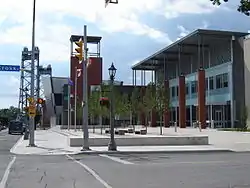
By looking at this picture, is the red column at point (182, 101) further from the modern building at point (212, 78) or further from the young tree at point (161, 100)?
the young tree at point (161, 100)

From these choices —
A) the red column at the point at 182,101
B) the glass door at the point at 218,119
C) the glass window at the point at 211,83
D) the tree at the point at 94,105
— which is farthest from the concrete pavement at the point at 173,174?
the red column at the point at 182,101

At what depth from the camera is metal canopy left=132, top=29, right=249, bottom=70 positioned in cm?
6341

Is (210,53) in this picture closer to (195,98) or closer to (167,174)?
(195,98)

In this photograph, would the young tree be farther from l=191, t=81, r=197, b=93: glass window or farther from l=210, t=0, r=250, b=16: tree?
l=210, t=0, r=250, b=16: tree

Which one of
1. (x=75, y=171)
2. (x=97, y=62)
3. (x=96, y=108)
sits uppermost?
(x=97, y=62)

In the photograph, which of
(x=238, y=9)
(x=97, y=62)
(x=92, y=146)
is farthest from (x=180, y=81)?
(x=238, y=9)

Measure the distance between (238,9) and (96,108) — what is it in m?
51.0

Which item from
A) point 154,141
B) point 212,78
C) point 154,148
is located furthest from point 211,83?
point 154,148

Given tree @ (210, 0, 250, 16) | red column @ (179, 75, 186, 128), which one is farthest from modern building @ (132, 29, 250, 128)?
tree @ (210, 0, 250, 16)

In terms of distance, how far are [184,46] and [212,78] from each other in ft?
28.5


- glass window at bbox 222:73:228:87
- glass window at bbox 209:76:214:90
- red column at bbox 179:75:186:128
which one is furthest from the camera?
red column at bbox 179:75:186:128

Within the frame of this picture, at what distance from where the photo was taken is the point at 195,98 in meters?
71.8

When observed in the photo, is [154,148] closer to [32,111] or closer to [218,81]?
[32,111]

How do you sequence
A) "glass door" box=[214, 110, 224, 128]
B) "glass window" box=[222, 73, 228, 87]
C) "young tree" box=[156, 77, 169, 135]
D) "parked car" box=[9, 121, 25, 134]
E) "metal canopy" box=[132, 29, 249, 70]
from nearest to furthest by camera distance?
"young tree" box=[156, 77, 169, 135]
"glass window" box=[222, 73, 228, 87]
"metal canopy" box=[132, 29, 249, 70]
"glass door" box=[214, 110, 224, 128]
"parked car" box=[9, 121, 25, 134]
